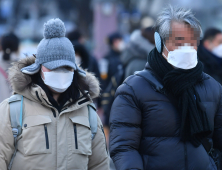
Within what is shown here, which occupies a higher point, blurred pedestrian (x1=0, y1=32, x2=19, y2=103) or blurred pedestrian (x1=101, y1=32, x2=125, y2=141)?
blurred pedestrian (x1=0, y1=32, x2=19, y2=103)

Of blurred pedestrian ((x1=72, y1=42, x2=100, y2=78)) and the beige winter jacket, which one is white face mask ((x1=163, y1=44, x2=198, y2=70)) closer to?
the beige winter jacket

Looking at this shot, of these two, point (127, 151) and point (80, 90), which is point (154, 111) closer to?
point (127, 151)

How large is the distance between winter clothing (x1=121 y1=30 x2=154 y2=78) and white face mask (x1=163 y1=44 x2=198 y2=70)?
249 centimetres

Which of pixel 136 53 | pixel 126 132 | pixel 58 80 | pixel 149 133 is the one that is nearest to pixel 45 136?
pixel 58 80

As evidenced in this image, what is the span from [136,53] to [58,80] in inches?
102

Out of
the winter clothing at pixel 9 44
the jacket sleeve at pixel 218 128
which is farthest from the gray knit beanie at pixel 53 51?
the winter clothing at pixel 9 44

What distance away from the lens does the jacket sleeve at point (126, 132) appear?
2795 mm

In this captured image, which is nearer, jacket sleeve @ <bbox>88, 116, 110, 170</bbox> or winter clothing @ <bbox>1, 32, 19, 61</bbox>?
jacket sleeve @ <bbox>88, 116, 110, 170</bbox>

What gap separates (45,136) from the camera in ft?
9.68

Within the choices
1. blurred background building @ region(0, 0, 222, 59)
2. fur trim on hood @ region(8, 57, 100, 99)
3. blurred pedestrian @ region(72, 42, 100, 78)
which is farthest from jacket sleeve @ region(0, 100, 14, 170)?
blurred pedestrian @ region(72, 42, 100, 78)

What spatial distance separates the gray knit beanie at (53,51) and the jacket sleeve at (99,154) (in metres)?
0.53

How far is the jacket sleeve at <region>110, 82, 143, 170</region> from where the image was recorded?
9.17 feet

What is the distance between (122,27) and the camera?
31953mm

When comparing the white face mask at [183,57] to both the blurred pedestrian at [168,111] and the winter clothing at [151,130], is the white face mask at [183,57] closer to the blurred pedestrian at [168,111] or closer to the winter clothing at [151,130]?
the blurred pedestrian at [168,111]
